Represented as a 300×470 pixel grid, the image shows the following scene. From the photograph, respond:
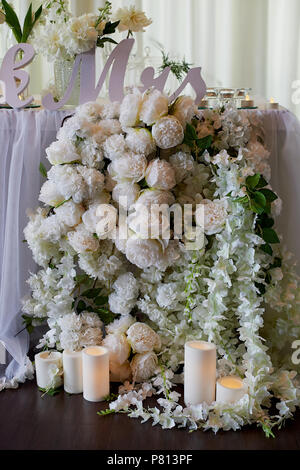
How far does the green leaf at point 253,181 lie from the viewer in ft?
4.42

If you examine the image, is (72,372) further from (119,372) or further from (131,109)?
(131,109)

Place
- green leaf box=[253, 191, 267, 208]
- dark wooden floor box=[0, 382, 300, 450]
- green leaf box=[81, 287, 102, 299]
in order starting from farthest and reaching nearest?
green leaf box=[81, 287, 102, 299], green leaf box=[253, 191, 267, 208], dark wooden floor box=[0, 382, 300, 450]

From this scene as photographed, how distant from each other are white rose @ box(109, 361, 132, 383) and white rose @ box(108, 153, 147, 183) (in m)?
0.52

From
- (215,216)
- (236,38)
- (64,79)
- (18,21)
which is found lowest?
(215,216)

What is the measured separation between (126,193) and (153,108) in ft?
0.77

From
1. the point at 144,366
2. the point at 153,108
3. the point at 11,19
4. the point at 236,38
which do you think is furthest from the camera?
the point at 236,38

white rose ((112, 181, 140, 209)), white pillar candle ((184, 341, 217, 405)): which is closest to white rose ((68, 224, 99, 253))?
white rose ((112, 181, 140, 209))

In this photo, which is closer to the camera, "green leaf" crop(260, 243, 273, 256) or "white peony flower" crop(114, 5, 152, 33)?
"green leaf" crop(260, 243, 273, 256)

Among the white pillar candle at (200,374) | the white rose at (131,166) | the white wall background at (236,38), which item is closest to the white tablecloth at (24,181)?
the white rose at (131,166)

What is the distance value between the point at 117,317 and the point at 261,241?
496 mm

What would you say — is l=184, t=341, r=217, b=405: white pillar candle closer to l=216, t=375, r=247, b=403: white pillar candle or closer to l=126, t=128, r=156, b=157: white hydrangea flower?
→ l=216, t=375, r=247, b=403: white pillar candle

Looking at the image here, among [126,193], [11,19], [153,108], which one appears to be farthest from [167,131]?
[11,19]

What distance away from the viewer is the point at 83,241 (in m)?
1.42

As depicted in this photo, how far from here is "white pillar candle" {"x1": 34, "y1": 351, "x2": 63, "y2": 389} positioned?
144 cm
